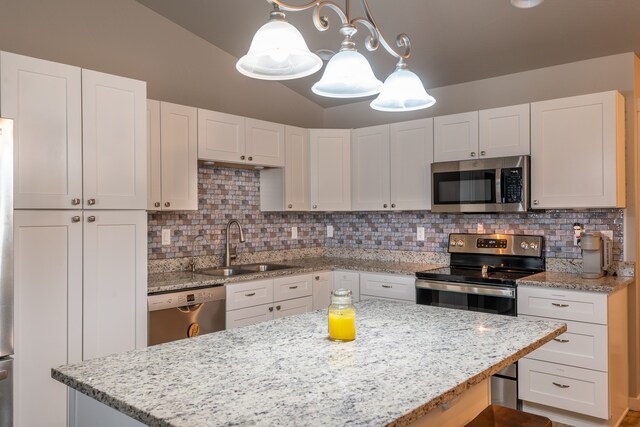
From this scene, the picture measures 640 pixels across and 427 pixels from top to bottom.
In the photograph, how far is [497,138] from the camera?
3.53m

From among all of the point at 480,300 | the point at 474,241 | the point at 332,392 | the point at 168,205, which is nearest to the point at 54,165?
the point at 168,205

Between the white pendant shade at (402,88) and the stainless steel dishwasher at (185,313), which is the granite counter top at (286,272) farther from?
the white pendant shade at (402,88)

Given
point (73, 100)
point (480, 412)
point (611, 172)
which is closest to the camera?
point (480, 412)

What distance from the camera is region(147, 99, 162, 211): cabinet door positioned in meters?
3.16

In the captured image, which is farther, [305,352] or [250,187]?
[250,187]

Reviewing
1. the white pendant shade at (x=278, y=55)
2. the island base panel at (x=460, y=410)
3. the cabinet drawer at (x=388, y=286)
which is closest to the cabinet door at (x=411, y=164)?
the cabinet drawer at (x=388, y=286)

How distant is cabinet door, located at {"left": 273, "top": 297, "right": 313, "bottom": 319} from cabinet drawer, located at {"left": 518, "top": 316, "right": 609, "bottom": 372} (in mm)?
1745

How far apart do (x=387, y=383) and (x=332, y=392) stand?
16cm

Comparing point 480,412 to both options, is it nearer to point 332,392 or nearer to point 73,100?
point 332,392

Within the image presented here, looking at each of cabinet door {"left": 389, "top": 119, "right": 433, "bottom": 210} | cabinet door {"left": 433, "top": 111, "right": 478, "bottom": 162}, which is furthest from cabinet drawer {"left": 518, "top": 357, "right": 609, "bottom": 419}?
cabinet door {"left": 433, "top": 111, "right": 478, "bottom": 162}

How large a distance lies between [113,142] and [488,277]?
257cm

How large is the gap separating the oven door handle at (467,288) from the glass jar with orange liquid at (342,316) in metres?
1.89

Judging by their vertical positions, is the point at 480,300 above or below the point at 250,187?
below

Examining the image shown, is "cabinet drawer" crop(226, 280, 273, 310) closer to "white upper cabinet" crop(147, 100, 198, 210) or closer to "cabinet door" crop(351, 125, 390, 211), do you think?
"white upper cabinet" crop(147, 100, 198, 210)
